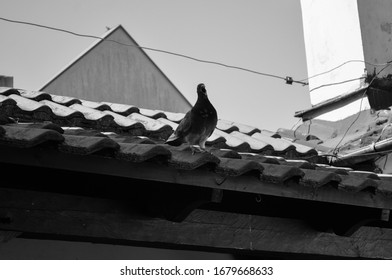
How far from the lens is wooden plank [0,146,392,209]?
Answer: 139 inches

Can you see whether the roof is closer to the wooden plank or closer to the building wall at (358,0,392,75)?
the wooden plank

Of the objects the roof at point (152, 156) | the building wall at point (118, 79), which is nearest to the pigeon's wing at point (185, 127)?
the roof at point (152, 156)

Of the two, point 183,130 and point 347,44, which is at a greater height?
point 347,44

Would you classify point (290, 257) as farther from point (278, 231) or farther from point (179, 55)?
point (179, 55)

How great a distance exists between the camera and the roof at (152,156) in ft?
11.6

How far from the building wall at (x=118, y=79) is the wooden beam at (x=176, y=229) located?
910cm

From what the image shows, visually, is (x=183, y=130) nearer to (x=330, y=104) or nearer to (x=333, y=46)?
(x=330, y=104)

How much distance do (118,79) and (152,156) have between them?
10966 millimetres

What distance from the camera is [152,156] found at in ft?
12.3

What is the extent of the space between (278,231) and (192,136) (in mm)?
1052

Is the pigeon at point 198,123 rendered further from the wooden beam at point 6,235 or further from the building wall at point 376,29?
the building wall at point 376,29

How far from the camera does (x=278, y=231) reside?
500 centimetres

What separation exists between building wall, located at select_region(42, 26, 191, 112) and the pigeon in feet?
31.0

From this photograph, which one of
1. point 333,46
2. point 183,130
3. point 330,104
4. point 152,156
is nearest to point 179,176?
point 152,156
